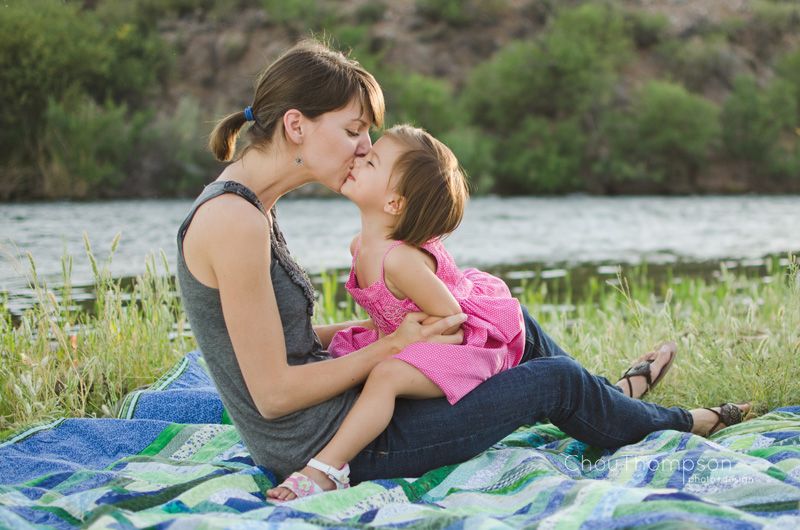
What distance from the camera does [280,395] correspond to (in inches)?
97.7

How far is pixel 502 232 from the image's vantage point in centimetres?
1335

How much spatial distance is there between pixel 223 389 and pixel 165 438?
2.10ft

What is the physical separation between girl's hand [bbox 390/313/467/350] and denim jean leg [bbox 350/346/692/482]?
0.18m

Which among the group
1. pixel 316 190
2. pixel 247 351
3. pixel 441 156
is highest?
pixel 441 156

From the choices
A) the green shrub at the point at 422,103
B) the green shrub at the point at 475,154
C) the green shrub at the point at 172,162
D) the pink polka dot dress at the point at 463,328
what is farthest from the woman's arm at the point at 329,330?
the green shrub at the point at 422,103

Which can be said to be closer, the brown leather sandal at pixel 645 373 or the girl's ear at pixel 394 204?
the girl's ear at pixel 394 204

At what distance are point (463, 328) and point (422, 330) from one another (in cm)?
22

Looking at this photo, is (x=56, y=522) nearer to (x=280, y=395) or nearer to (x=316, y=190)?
(x=280, y=395)

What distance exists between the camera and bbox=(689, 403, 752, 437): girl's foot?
314 cm

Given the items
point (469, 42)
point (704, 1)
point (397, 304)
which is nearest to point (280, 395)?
point (397, 304)

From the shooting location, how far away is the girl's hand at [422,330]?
267 cm

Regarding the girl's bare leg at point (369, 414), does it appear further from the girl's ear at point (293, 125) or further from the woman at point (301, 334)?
the girl's ear at point (293, 125)

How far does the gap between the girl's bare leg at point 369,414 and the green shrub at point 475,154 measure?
1632 cm

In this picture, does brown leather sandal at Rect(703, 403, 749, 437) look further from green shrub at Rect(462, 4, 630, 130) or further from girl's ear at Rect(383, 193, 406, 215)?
green shrub at Rect(462, 4, 630, 130)
